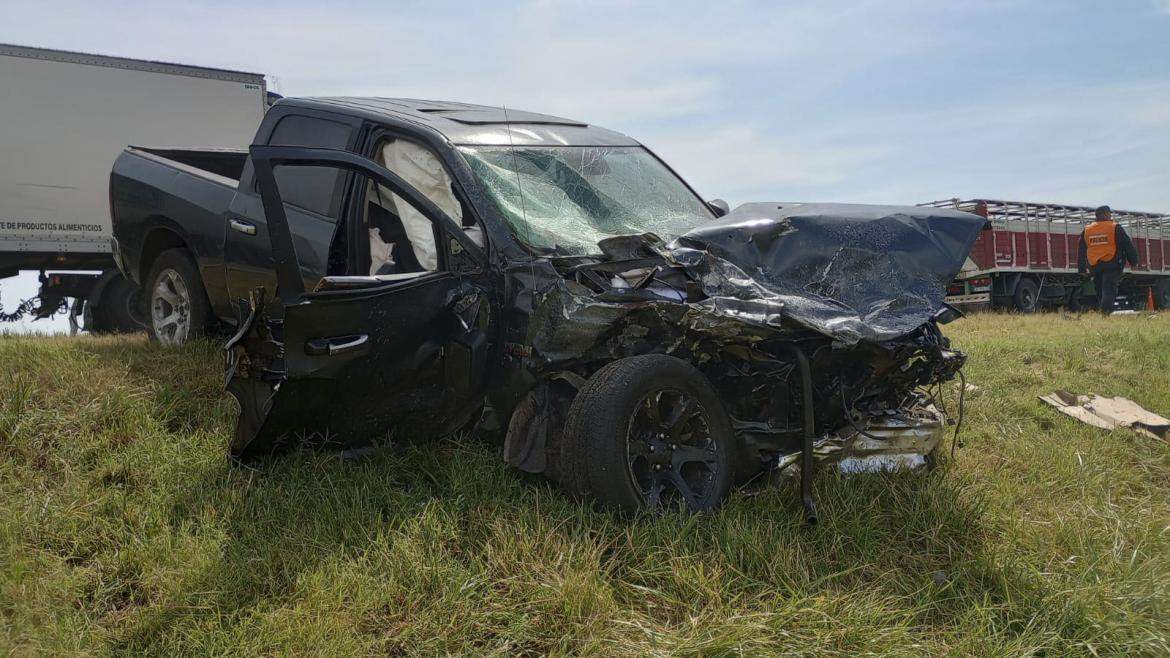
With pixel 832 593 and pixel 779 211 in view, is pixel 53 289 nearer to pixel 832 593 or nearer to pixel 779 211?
pixel 779 211

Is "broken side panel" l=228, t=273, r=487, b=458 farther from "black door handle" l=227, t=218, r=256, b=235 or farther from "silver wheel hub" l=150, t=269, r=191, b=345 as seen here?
"silver wheel hub" l=150, t=269, r=191, b=345

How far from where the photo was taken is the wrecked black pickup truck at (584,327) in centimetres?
339

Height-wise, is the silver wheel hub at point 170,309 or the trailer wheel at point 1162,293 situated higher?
the silver wheel hub at point 170,309

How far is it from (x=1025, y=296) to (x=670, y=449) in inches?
713

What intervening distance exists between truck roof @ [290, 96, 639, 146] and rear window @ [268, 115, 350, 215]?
11 centimetres

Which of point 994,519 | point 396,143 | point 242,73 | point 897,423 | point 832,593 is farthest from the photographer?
point 242,73

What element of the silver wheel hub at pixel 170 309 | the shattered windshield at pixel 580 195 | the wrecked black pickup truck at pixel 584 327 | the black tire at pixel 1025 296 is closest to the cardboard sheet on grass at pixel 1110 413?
the wrecked black pickup truck at pixel 584 327

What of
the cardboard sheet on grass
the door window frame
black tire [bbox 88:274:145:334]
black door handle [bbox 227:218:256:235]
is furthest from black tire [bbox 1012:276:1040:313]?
the door window frame

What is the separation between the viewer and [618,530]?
10.3 ft

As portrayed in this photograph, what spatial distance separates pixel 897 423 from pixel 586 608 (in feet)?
6.69

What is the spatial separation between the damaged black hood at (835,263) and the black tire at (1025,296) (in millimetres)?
16184

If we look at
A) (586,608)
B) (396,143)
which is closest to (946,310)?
(586,608)

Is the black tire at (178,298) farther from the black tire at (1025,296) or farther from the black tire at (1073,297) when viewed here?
the black tire at (1073,297)

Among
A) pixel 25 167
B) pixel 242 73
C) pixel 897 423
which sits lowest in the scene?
pixel 897 423
